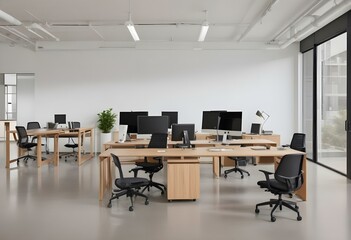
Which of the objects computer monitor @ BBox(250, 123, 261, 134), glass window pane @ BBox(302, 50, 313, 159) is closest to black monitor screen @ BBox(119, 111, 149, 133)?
computer monitor @ BBox(250, 123, 261, 134)

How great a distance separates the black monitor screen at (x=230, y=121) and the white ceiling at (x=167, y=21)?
232 cm

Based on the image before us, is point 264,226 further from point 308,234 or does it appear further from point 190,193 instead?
point 190,193

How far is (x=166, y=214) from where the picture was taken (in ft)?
13.4

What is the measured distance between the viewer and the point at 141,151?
A: 488 cm

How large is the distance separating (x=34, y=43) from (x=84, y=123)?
117 inches

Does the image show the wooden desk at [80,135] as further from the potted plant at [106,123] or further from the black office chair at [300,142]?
the black office chair at [300,142]

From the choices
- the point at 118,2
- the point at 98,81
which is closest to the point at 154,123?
the point at 118,2

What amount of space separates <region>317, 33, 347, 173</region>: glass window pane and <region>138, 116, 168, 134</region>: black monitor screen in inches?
170

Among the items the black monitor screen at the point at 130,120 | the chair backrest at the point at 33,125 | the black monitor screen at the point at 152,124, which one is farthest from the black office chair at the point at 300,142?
the chair backrest at the point at 33,125

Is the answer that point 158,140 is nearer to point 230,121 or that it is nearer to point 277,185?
point 230,121

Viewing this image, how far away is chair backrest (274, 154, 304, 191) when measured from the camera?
3.82m

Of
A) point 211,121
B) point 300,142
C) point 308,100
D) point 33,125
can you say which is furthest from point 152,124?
point 308,100

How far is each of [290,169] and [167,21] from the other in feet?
16.9

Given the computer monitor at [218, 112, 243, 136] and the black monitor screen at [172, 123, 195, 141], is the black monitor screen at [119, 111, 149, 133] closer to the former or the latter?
the black monitor screen at [172, 123, 195, 141]
